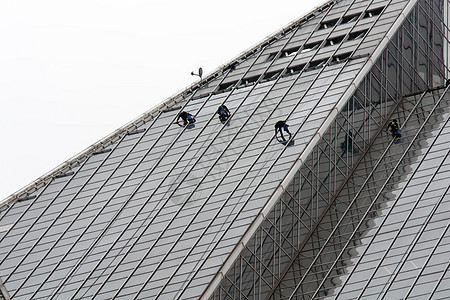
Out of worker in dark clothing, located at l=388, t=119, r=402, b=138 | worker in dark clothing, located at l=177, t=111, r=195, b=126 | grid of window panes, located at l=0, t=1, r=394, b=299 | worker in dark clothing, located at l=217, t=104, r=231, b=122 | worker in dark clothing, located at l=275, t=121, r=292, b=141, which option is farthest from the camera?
worker in dark clothing, located at l=177, t=111, r=195, b=126

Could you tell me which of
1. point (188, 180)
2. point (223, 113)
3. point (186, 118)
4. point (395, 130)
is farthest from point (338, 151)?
point (186, 118)

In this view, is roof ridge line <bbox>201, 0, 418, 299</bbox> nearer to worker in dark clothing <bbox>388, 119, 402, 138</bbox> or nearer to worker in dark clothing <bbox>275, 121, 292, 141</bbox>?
worker in dark clothing <bbox>275, 121, 292, 141</bbox>

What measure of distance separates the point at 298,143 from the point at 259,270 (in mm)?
11364

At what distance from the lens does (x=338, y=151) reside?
295ft

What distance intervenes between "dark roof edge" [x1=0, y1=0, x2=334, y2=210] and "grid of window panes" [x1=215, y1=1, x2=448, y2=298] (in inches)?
447

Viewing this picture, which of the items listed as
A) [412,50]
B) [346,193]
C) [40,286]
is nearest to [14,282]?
[40,286]

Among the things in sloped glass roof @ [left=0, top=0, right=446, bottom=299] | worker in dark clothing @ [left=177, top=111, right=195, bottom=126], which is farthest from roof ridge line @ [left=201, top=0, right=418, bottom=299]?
worker in dark clothing @ [left=177, top=111, right=195, bottom=126]

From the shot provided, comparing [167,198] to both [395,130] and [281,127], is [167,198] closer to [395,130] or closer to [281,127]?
[281,127]

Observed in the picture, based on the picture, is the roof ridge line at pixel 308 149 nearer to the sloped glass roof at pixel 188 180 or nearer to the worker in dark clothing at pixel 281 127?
the sloped glass roof at pixel 188 180

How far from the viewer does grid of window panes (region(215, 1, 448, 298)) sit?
262ft

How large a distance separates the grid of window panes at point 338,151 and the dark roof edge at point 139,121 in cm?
1134

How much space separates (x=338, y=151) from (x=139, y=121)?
21000 mm

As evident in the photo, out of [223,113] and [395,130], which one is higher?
[223,113]

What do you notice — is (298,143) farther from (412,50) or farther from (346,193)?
(412,50)
